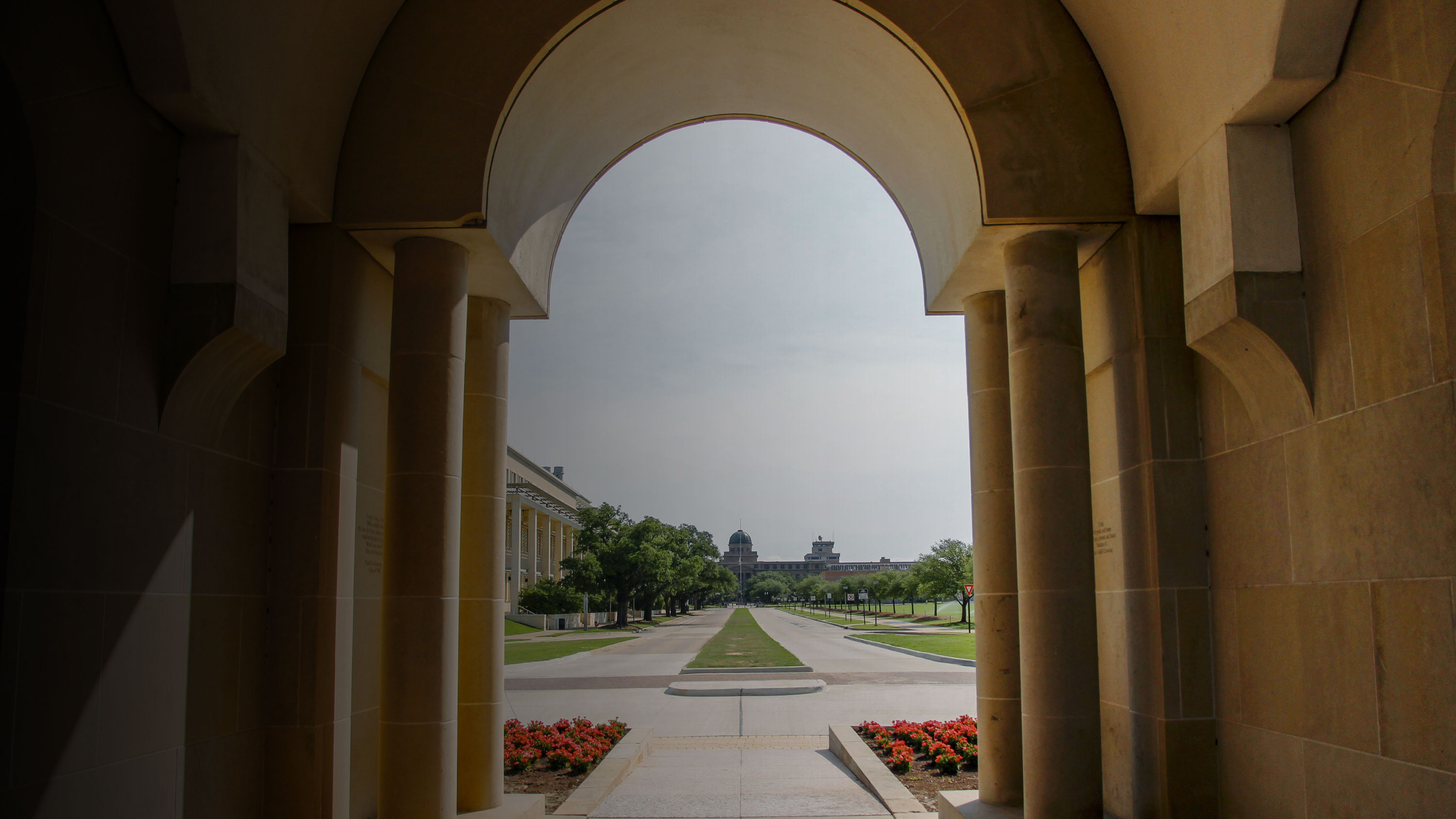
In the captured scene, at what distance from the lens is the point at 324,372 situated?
9.01 metres

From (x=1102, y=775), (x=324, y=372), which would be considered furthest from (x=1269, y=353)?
(x=324, y=372)

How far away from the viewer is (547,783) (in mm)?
12773

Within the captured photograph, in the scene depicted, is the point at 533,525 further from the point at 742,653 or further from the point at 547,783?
the point at 547,783

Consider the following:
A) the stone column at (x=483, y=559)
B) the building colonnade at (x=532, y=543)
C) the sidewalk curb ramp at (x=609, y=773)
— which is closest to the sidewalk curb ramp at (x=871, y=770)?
the sidewalk curb ramp at (x=609, y=773)

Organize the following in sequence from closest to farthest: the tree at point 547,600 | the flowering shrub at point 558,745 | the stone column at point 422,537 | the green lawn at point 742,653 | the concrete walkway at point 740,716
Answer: the stone column at point 422,537 < the concrete walkway at point 740,716 < the flowering shrub at point 558,745 < the green lawn at point 742,653 < the tree at point 547,600

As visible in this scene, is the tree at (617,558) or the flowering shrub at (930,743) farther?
the tree at (617,558)

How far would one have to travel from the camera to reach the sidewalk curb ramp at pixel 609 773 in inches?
437

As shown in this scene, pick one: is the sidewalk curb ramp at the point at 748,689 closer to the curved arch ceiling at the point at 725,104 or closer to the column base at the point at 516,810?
the column base at the point at 516,810

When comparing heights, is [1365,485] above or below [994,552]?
above

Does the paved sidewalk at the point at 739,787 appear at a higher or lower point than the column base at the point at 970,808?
lower

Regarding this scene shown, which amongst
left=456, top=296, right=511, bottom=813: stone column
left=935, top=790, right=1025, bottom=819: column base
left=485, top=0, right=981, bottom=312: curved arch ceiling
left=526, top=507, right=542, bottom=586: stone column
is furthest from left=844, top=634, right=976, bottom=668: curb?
left=526, top=507, right=542, bottom=586: stone column

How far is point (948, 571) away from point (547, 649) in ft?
128

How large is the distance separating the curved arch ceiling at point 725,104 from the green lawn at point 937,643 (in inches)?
961

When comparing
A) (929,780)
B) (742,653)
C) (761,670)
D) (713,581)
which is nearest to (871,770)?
(929,780)
